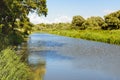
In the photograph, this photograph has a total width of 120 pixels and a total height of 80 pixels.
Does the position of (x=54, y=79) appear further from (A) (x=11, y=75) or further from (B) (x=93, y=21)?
(B) (x=93, y=21)

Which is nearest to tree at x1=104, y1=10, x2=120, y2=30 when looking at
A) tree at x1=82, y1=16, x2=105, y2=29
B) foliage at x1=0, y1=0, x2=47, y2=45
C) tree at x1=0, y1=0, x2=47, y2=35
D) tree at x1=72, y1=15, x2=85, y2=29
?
tree at x1=82, y1=16, x2=105, y2=29

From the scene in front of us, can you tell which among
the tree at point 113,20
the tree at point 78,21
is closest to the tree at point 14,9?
the tree at point 113,20

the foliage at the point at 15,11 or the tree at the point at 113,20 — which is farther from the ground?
the foliage at the point at 15,11

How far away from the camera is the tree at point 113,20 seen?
84875 millimetres

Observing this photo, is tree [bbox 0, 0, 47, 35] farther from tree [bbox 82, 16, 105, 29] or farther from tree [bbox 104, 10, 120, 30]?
tree [bbox 82, 16, 105, 29]

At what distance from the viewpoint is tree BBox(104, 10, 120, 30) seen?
278 feet

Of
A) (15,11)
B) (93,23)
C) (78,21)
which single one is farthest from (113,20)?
A: (15,11)

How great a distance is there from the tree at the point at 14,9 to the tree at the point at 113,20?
4415 cm

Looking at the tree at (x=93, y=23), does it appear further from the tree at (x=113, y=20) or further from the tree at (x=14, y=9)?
the tree at (x=14, y=9)

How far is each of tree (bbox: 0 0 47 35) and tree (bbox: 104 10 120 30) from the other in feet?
145

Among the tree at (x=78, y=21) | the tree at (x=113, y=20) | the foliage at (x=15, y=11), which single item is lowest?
the tree at (x=78, y=21)

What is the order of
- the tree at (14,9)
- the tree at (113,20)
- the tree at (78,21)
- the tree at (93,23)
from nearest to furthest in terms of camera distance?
1. the tree at (14,9)
2. the tree at (113,20)
3. the tree at (93,23)
4. the tree at (78,21)

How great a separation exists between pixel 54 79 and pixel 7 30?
1896cm

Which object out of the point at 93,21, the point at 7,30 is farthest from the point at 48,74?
the point at 93,21
